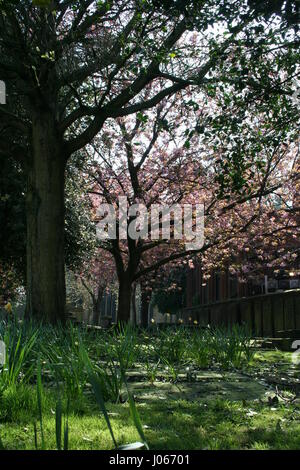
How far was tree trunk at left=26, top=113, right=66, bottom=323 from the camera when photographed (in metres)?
10.0

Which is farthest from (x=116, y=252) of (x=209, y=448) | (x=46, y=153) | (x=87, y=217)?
(x=209, y=448)

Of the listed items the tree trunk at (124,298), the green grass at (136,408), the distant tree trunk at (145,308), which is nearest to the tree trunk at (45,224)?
the green grass at (136,408)

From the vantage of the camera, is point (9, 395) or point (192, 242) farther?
point (192, 242)

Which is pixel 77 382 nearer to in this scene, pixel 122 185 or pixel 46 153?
pixel 46 153

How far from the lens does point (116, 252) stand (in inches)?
753

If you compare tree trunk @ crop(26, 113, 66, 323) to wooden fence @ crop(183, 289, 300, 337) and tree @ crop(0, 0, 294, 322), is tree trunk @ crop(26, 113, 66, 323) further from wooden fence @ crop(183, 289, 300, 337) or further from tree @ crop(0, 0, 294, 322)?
wooden fence @ crop(183, 289, 300, 337)

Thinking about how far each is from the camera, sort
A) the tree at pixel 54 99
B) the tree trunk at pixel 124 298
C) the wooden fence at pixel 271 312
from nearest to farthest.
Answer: the tree at pixel 54 99 → the wooden fence at pixel 271 312 → the tree trunk at pixel 124 298

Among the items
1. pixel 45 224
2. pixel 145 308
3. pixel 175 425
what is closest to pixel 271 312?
pixel 45 224

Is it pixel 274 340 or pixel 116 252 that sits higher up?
pixel 116 252

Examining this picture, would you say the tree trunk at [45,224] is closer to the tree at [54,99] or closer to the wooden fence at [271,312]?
the tree at [54,99]

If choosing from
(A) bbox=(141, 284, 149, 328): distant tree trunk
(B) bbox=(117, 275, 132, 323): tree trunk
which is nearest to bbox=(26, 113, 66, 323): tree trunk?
(B) bbox=(117, 275, 132, 323): tree trunk

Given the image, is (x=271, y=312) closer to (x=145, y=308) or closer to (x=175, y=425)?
(x=175, y=425)

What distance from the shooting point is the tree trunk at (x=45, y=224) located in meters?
10.0

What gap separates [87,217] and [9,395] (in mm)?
13217
